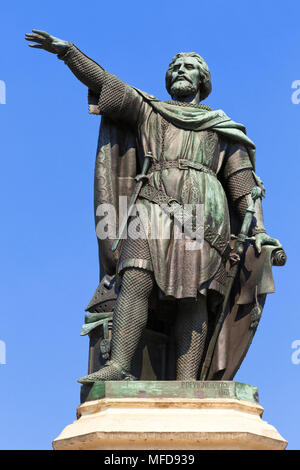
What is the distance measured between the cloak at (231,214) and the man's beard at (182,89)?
30 centimetres

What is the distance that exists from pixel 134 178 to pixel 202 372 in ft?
7.73

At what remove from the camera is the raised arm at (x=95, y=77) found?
11562 mm

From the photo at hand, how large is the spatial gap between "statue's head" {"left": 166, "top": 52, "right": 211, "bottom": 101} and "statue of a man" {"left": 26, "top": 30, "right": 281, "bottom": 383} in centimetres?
1

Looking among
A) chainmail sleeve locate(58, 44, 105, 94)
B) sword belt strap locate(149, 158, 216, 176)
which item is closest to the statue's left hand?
sword belt strap locate(149, 158, 216, 176)

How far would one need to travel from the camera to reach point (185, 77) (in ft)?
40.2

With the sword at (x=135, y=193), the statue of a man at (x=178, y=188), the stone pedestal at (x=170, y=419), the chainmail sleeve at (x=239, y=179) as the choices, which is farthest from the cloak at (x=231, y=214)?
the stone pedestal at (x=170, y=419)

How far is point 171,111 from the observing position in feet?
39.0

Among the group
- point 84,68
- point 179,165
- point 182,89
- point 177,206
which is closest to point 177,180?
point 179,165

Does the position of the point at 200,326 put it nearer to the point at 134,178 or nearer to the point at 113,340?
the point at 113,340

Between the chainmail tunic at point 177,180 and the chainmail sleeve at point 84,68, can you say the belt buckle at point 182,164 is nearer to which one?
the chainmail tunic at point 177,180

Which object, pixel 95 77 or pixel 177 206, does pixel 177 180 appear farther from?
pixel 95 77

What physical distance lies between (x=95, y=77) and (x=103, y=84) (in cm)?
12

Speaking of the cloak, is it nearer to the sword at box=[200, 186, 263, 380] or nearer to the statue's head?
the sword at box=[200, 186, 263, 380]

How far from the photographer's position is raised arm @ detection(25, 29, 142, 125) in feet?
37.9
